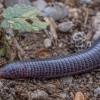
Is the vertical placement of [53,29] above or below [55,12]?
below

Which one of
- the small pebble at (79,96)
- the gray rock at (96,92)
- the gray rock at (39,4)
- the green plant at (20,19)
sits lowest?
the gray rock at (96,92)

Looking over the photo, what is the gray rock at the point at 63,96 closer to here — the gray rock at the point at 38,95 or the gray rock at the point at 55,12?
the gray rock at the point at 38,95

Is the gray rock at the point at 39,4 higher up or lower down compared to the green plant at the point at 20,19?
lower down

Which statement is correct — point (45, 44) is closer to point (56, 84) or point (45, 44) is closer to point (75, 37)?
point (75, 37)

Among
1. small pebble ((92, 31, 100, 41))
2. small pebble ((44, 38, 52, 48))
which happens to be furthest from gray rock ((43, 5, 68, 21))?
small pebble ((92, 31, 100, 41))

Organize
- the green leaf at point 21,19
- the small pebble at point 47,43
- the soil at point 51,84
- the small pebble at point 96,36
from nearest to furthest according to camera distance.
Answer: the soil at point 51,84
the green leaf at point 21,19
the small pebble at point 47,43
the small pebble at point 96,36

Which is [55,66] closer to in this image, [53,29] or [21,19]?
[21,19]

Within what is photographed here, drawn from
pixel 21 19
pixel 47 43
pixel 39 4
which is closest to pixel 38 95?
pixel 21 19

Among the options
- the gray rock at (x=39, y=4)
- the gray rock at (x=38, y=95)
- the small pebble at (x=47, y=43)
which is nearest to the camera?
the gray rock at (x=38, y=95)

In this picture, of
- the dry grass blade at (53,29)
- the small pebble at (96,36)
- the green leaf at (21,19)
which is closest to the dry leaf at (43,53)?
the dry grass blade at (53,29)
